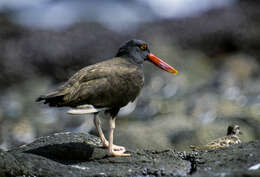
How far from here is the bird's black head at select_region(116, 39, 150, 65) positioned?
20.6 feet

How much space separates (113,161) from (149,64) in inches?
402

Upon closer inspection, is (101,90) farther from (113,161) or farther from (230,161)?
(230,161)

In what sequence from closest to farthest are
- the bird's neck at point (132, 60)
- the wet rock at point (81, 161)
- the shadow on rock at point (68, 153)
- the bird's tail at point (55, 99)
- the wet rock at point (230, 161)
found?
the wet rock at point (230, 161) → the wet rock at point (81, 161) → the bird's tail at point (55, 99) → the shadow on rock at point (68, 153) → the bird's neck at point (132, 60)

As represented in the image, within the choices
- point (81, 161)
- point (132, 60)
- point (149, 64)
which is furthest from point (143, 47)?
point (149, 64)

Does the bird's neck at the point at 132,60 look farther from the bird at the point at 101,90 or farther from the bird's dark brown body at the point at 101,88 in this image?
the bird's dark brown body at the point at 101,88

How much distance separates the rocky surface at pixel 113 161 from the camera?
4758mm

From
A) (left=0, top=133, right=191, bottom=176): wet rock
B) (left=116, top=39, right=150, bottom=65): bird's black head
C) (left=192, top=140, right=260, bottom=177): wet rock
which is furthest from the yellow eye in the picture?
(left=192, top=140, right=260, bottom=177): wet rock

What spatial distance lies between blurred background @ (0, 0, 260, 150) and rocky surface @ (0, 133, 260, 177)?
3192mm

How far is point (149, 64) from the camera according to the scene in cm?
1551

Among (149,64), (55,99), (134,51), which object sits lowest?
(55,99)

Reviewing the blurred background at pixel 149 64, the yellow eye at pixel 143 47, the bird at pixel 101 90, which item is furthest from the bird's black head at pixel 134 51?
the blurred background at pixel 149 64

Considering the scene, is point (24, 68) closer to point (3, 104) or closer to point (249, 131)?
point (3, 104)

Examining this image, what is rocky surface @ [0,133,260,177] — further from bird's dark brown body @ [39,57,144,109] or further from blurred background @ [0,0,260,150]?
blurred background @ [0,0,260,150]

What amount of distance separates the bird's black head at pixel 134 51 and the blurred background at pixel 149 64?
286cm
